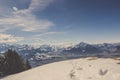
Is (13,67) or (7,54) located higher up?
(7,54)

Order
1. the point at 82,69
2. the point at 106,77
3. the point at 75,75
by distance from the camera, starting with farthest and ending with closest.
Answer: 1. the point at 82,69
2. the point at 75,75
3. the point at 106,77

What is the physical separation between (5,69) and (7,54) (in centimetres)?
538

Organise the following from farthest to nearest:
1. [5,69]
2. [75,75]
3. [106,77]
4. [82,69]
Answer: [5,69]
[82,69]
[75,75]
[106,77]

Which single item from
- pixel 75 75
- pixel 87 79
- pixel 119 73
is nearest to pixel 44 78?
pixel 75 75

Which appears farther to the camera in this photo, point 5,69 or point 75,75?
point 5,69

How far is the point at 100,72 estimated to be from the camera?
15609 mm

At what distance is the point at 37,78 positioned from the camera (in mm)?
16281

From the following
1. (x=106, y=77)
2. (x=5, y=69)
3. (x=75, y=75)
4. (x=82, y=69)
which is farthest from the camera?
(x=5, y=69)

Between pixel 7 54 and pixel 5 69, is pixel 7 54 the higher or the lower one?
the higher one

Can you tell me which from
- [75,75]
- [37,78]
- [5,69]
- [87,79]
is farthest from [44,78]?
[5,69]

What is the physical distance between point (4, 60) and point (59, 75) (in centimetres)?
4187

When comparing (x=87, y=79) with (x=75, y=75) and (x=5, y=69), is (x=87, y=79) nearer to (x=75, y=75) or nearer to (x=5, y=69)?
(x=75, y=75)

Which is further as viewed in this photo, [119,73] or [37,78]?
[37,78]

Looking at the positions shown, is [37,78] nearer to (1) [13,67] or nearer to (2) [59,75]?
(2) [59,75]
